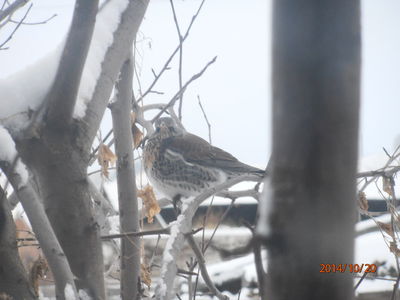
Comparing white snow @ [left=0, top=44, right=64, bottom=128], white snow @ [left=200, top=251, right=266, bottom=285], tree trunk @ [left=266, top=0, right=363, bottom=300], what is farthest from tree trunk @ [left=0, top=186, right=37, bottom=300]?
white snow @ [left=200, top=251, right=266, bottom=285]

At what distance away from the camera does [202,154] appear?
13.9 ft

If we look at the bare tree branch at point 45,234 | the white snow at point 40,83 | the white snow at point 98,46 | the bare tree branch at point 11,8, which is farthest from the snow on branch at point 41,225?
the bare tree branch at point 11,8

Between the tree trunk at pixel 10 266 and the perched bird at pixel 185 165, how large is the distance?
218 centimetres

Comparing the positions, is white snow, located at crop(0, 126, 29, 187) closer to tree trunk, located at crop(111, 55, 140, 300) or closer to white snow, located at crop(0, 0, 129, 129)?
white snow, located at crop(0, 0, 129, 129)

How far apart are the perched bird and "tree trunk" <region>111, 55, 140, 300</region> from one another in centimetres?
165

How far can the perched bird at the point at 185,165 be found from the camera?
400 cm

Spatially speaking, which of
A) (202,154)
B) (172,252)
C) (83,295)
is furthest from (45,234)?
(202,154)

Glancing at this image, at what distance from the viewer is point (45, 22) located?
3238 millimetres

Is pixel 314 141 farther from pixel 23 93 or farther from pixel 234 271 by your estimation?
pixel 234 271

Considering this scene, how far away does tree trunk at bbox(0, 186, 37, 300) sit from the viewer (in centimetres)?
168

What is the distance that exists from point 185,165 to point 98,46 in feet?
7.26

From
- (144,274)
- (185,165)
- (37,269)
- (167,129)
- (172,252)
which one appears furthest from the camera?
(167,129)

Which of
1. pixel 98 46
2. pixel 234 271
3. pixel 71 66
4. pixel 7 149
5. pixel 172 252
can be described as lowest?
pixel 234 271

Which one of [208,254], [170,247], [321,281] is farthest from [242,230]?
[321,281]
